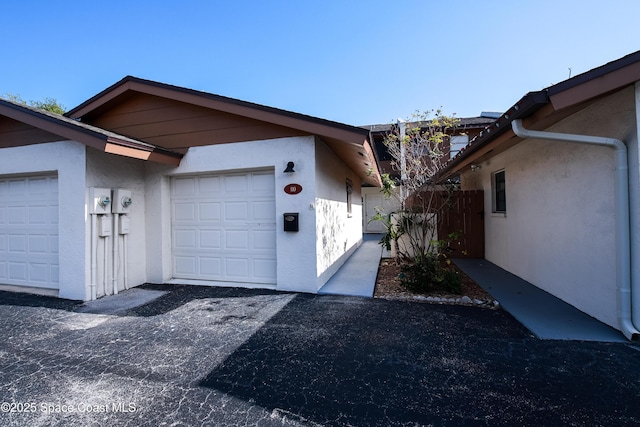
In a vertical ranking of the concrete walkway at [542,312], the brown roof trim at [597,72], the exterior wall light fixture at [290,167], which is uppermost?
the brown roof trim at [597,72]

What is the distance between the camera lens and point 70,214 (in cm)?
490

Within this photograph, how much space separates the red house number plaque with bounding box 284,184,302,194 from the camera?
16.8ft

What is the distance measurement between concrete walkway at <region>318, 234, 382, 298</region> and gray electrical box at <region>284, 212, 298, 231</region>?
1255 mm

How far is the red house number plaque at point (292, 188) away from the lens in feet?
16.8

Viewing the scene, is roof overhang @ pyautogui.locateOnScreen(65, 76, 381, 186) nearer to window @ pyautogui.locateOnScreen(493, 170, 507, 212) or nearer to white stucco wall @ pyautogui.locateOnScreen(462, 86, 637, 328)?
white stucco wall @ pyautogui.locateOnScreen(462, 86, 637, 328)

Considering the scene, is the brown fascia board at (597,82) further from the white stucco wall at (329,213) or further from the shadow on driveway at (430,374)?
the white stucco wall at (329,213)

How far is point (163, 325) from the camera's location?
12.4ft

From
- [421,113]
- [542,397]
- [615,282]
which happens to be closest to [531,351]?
[542,397]

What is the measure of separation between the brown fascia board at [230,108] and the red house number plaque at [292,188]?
96cm

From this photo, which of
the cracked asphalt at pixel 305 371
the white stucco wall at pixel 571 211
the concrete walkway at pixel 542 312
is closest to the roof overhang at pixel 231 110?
the cracked asphalt at pixel 305 371

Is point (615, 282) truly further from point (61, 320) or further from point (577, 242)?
point (61, 320)

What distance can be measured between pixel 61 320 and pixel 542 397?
5.61 m

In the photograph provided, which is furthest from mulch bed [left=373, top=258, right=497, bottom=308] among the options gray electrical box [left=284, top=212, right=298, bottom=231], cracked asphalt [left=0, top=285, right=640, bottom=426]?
gray electrical box [left=284, top=212, right=298, bottom=231]

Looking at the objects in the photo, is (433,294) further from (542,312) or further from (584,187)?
(584,187)
